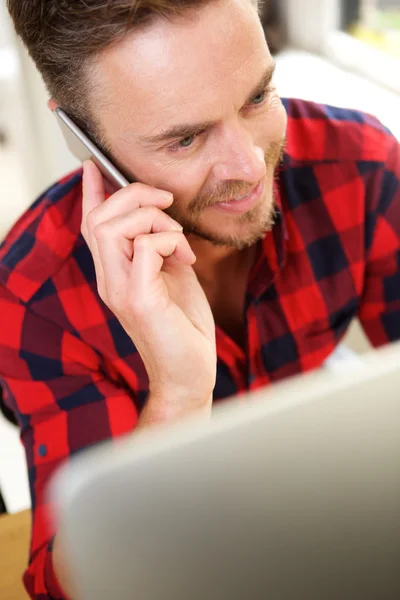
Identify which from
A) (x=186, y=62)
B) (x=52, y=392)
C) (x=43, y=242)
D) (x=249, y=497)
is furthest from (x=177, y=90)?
(x=249, y=497)

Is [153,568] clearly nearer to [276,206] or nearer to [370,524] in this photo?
[370,524]

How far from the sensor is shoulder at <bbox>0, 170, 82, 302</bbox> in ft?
3.35

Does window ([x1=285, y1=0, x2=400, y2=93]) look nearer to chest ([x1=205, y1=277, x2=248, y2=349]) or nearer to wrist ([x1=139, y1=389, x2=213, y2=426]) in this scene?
chest ([x1=205, y1=277, x2=248, y2=349])

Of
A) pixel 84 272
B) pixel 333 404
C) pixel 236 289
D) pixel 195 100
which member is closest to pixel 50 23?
pixel 195 100

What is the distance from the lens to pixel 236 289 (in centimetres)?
118

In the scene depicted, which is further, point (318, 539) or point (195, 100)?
point (195, 100)

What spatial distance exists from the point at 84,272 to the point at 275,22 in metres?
1.41

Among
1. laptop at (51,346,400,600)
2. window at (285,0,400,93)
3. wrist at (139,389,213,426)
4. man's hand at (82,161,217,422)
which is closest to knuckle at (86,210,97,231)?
man's hand at (82,161,217,422)

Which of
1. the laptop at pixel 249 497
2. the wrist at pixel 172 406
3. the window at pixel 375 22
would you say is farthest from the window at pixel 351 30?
the laptop at pixel 249 497

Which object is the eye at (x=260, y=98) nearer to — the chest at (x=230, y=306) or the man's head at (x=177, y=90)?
the man's head at (x=177, y=90)

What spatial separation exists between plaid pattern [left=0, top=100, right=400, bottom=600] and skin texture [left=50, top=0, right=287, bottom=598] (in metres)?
0.11

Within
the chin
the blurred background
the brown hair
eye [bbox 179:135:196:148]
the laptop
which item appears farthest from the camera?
the blurred background

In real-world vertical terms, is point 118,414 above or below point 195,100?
below

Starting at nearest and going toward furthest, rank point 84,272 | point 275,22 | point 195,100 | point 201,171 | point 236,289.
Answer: point 195,100
point 201,171
point 84,272
point 236,289
point 275,22
